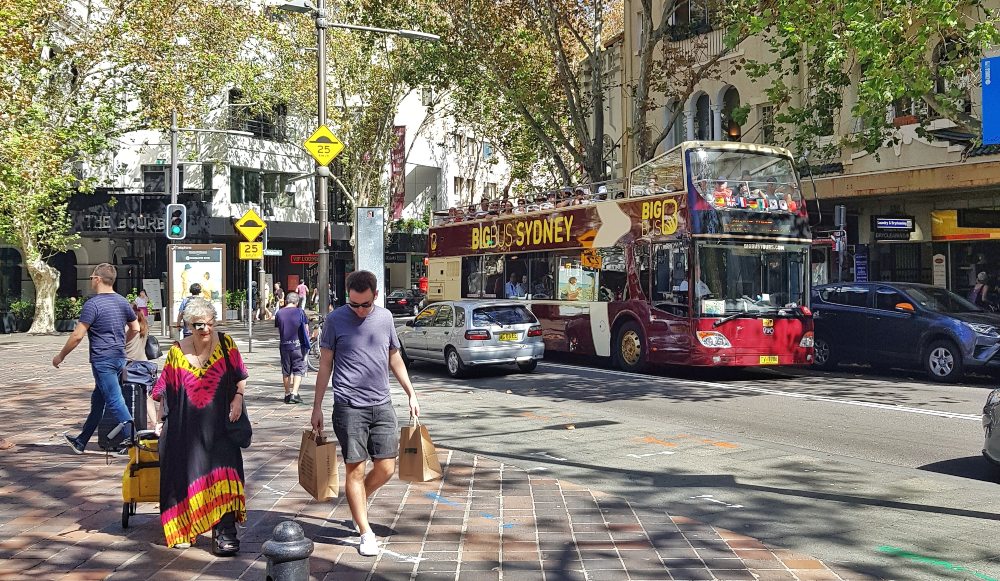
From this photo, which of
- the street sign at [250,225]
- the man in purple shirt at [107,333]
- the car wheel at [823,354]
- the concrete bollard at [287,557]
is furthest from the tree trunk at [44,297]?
the concrete bollard at [287,557]

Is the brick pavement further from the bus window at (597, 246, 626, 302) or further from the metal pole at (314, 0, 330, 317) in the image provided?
the bus window at (597, 246, 626, 302)

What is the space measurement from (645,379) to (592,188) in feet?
15.9

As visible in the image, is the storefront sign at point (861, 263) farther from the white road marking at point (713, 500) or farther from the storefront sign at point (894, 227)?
the white road marking at point (713, 500)

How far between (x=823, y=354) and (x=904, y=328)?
81.0 inches

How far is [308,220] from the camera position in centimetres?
4875

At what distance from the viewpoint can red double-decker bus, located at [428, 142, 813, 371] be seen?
1647cm

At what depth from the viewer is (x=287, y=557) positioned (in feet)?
13.2

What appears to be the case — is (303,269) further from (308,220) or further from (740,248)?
(740,248)

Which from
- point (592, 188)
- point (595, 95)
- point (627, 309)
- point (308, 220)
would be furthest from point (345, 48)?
point (627, 309)

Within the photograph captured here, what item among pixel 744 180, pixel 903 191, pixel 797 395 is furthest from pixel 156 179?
pixel 797 395

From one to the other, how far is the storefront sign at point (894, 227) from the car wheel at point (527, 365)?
10.5 metres

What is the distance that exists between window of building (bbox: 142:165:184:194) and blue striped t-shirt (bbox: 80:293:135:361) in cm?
3345

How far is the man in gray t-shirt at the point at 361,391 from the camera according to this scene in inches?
239

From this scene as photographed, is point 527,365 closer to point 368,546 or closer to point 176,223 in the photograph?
point 176,223
